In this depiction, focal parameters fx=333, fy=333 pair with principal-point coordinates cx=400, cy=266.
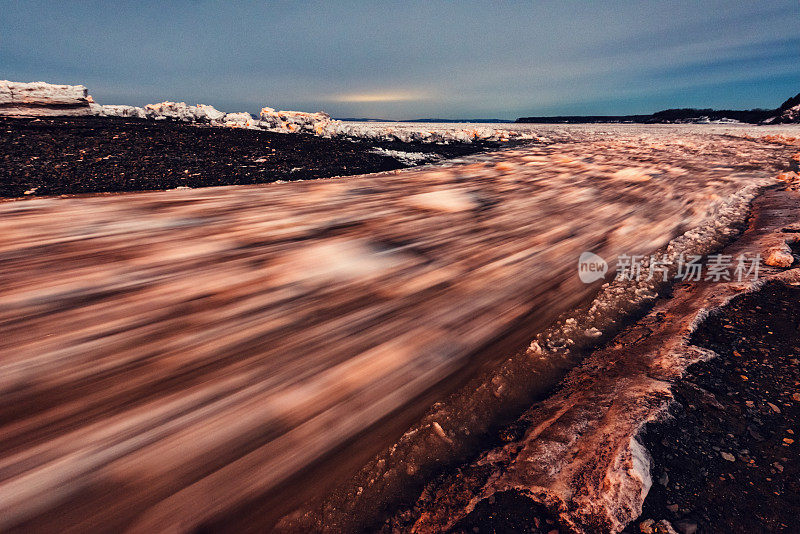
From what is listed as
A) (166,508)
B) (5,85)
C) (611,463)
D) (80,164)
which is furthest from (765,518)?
(5,85)

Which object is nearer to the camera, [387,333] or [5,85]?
[387,333]

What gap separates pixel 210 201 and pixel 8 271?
0.93 meters

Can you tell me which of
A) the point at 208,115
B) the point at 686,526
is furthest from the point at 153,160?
the point at 208,115

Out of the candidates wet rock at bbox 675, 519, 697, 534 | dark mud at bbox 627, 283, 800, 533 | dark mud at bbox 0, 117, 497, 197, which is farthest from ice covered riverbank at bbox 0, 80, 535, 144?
wet rock at bbox 675, 519, 697, 534

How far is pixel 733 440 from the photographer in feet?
2.37

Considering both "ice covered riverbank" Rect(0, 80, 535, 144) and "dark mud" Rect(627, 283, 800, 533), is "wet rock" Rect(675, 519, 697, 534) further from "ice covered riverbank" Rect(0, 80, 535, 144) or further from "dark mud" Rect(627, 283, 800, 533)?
"ice covered riverbank" Rect(0, 80, 535, 144)

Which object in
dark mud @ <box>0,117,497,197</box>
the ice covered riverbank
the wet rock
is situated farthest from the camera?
the ice covered riverbank

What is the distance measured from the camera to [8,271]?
41.3 inches

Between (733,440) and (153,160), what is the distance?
4.39 metres

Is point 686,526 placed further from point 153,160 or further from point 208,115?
point 208,115

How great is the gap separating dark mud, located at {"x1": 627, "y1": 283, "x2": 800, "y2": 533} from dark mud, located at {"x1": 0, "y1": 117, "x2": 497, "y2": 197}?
3056 mm

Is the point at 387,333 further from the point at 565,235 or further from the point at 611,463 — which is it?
the point at 565,235

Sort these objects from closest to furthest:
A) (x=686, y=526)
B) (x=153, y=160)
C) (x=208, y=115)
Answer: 1. (x=686, y=526)
2. (x=153, y=160)
3. (x=208, y=115)

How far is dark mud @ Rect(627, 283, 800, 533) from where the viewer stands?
59 centimetres
